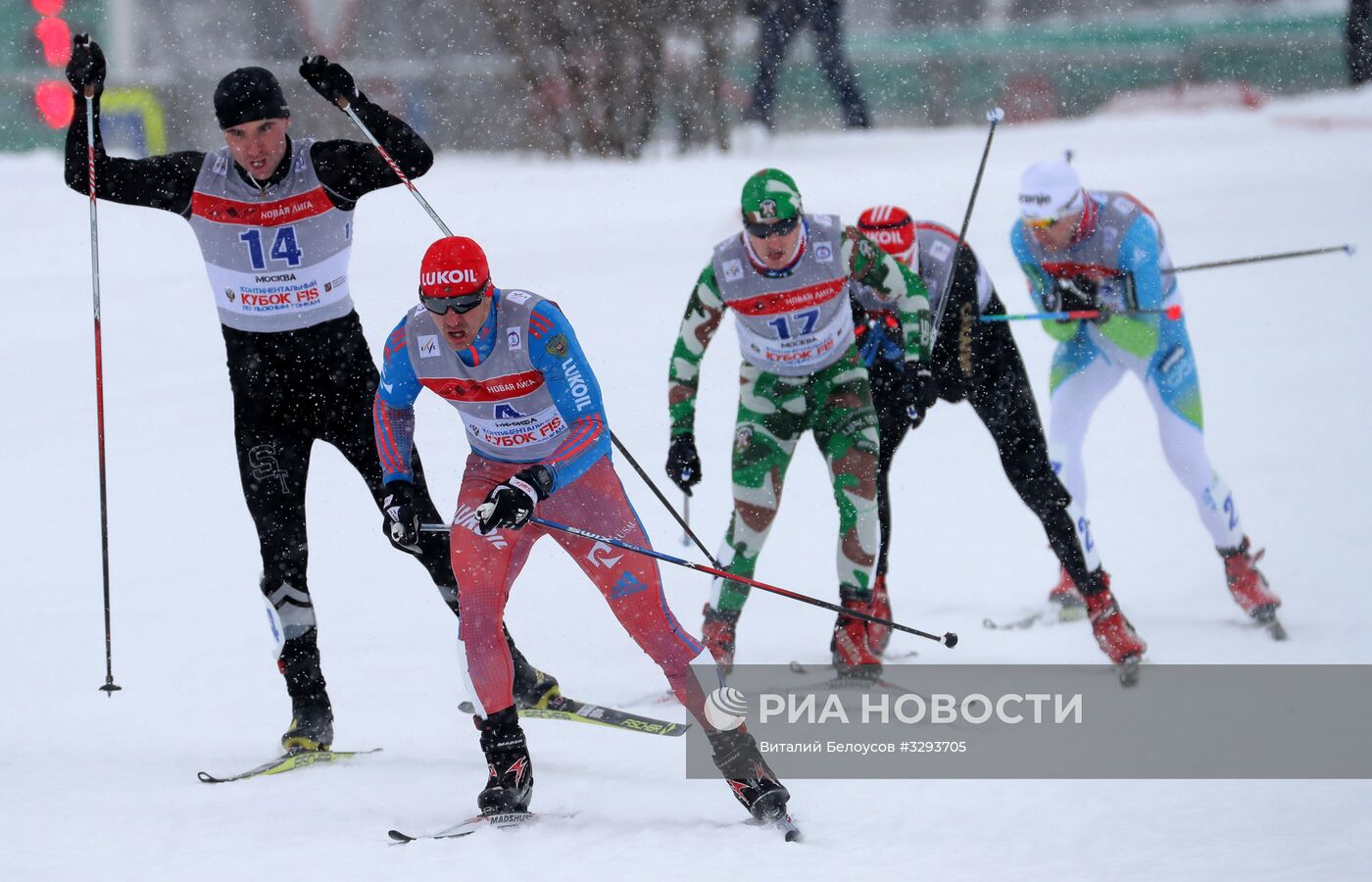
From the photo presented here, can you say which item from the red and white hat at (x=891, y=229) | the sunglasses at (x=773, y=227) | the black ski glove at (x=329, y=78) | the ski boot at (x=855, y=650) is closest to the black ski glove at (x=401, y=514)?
the black ski glove at (x=329, y=78)

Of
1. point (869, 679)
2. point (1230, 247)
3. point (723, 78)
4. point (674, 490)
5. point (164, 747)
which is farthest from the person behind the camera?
point (723, 78)

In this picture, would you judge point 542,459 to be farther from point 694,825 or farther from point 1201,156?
point 1201,156

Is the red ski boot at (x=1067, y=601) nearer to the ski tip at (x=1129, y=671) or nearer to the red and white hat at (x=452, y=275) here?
the ski tip at (x=1129, y=671)

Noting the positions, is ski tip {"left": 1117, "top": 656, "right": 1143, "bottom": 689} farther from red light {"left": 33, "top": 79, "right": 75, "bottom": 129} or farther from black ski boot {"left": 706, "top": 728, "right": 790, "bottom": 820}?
red light {"left": 33, "top": 79, "right": 75, "bottom": 129}

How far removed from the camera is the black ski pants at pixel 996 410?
630 centimetres

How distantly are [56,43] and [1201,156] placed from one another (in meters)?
9.74

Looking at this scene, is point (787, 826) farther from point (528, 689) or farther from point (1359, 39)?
point (1359, 39)

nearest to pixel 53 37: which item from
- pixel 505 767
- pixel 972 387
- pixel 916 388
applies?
pixel 972 387

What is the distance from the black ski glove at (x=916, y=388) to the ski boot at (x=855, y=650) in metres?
0.78

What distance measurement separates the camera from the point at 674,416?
231 inches

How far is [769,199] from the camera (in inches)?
216

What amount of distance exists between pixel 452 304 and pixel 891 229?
246cm

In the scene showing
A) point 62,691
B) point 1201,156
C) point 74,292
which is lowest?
point 62,691

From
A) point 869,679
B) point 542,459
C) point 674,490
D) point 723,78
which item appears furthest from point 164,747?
point 723,78
